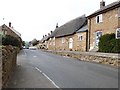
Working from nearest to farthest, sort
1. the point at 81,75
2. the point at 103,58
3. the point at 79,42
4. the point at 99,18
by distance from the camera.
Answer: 1. the point at 81,75
2. the point at 103,58
3. the point at 99,18
4. the point at 79,42

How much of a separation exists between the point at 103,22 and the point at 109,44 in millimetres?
6712

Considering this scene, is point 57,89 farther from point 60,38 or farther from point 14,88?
point 60,38

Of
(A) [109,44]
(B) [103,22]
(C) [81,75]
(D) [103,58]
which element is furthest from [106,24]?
(C) [81,75]

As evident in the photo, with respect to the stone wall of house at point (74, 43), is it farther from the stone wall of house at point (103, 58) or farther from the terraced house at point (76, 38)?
the stone wall of house at point (103, 58)

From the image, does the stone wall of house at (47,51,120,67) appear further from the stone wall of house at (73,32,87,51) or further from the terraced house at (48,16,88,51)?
the terraced house at (48,16,88,51)

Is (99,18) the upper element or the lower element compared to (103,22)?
upper

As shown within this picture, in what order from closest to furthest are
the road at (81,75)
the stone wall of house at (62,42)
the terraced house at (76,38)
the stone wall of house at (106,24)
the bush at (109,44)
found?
the road at (81,75) → the bush at (109,44) → the stone wall of house at (106,24) → the terraced house at (76,38) → the stone wall of house at (62,42)

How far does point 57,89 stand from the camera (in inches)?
440

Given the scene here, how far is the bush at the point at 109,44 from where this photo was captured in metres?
29.3

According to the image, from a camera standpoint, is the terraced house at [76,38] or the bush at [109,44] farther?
the terraced house at [76,38]

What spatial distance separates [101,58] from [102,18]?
12656 mm

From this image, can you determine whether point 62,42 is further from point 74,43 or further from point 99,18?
point 99,18

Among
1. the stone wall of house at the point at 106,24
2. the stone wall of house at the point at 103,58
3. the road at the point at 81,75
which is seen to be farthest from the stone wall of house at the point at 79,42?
the road at the point at 81,75

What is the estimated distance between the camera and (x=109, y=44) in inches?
1227
